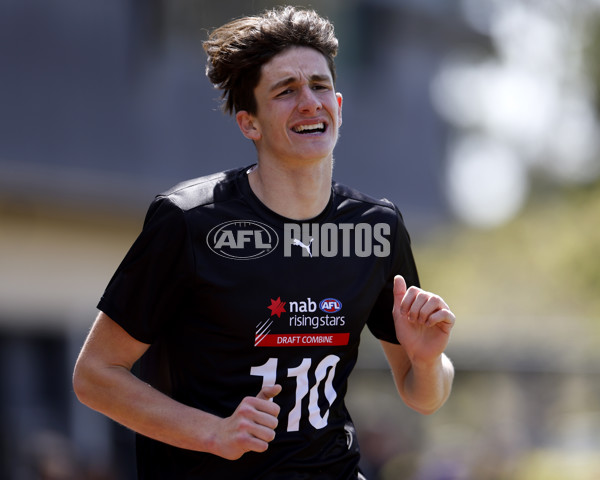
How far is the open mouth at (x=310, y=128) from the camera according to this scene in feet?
12.3

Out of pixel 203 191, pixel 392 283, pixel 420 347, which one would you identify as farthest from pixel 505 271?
pixel 203 191

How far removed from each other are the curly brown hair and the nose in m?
0.20

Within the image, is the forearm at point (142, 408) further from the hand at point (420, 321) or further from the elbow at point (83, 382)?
the hand at point (420, 321)

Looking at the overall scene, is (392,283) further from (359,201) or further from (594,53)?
(594,53)

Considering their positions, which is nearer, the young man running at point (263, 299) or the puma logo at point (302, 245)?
the young man running at point (263, 299)

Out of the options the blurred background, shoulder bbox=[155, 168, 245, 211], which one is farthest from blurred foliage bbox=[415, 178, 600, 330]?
shoulder bbox=[155, 168, 245, 211]

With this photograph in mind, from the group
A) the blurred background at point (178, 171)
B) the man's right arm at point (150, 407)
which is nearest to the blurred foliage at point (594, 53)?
the blurred background at point (178, 171)

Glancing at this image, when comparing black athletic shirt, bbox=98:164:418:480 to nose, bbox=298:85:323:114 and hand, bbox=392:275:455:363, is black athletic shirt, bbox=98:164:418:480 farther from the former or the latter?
nose, bbox=298:85:323:114

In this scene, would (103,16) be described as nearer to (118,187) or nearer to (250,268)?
(118,187)

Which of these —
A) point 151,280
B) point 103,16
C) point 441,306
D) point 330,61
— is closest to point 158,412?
point 151,280

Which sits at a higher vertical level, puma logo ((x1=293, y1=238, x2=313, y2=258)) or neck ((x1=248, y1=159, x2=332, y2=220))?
A: neck ((x1=248, y1=159, x2=332, y2=220))

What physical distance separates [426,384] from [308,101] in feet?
3.99

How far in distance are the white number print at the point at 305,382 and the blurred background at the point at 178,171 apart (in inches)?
288

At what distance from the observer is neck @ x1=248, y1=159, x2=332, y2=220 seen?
3.79 metres
